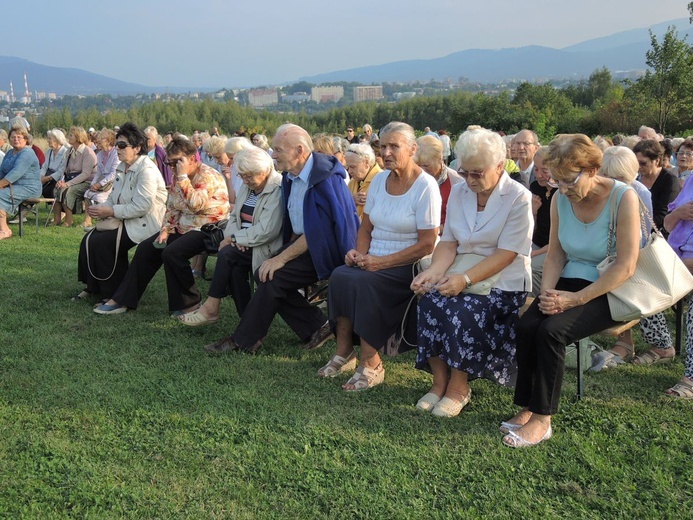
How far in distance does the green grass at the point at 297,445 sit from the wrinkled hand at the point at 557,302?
66cm

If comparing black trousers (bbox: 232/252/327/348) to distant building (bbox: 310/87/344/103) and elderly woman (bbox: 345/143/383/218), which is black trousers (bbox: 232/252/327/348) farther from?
distant building (bbox: 310/87/344/103)

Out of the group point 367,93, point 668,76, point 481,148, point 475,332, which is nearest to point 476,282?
point 475,332

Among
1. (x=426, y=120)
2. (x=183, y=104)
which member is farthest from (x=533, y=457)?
(x=426, y=120)

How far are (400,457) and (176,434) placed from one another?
50.0 inches

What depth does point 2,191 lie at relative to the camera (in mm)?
9539

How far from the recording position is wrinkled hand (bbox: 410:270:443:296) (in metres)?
3.97

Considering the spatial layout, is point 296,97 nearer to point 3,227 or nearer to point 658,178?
point 3,227

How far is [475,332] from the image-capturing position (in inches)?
149

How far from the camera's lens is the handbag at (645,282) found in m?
3.60

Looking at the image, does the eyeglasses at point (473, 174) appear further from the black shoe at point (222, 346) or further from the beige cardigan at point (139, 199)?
the beige cardigan at point (139, 199)

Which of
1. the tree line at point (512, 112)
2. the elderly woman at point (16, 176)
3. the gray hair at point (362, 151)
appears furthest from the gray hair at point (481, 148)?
the tree line at point (512, 112)

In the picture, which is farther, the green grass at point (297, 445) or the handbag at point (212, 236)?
the handbag at point (212, 236)

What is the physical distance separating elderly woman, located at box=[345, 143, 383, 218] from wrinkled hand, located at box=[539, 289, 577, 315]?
303cm

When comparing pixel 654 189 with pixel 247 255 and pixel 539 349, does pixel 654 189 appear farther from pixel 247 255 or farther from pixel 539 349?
pixel 247 255
